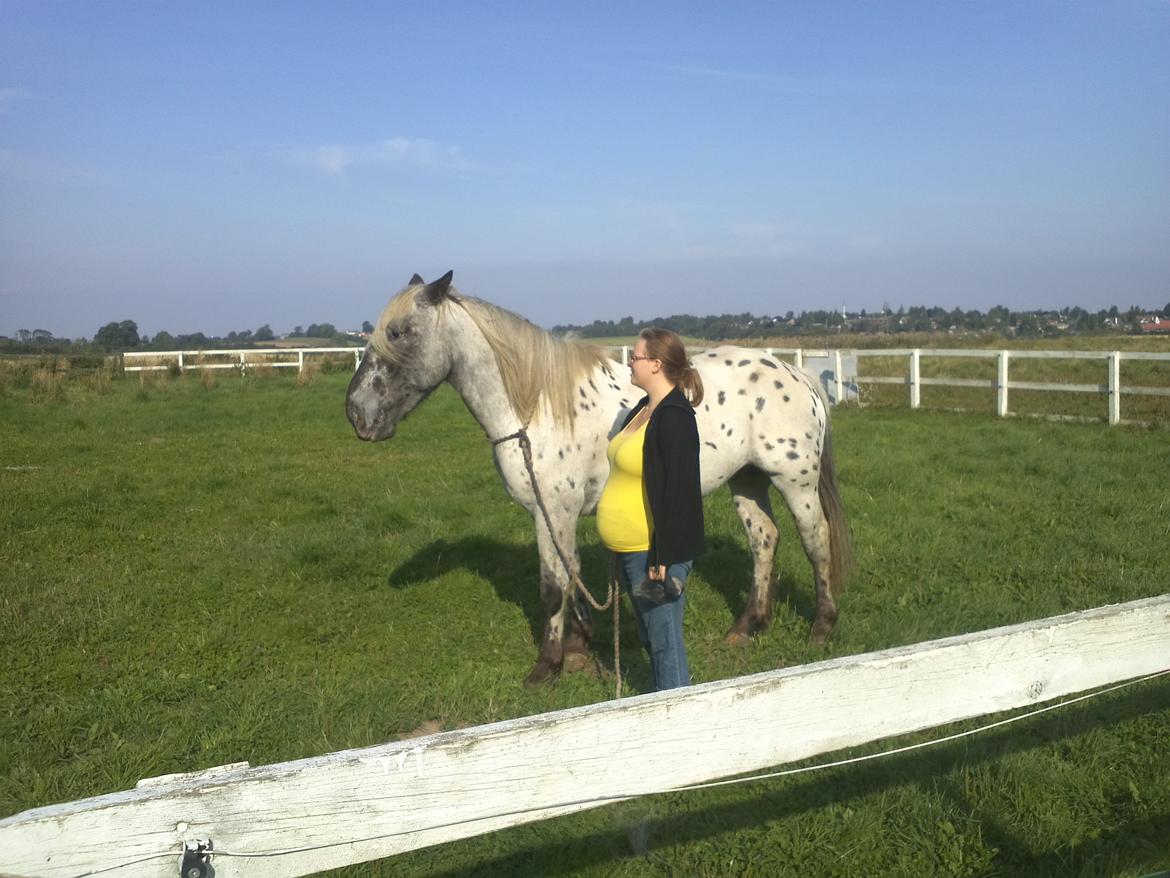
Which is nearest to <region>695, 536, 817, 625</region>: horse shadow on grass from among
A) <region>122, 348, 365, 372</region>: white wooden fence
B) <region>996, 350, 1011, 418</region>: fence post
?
<region>996, 350, 1011, 418</region>: fence post

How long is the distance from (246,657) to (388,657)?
849 millimetres

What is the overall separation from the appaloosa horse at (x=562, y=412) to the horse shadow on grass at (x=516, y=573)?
1.15 feet

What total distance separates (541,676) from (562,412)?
1.46m

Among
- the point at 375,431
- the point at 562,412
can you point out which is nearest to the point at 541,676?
the point at 562,412

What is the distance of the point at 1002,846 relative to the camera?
133 inches

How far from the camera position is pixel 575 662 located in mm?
5406

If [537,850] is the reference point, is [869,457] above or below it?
above

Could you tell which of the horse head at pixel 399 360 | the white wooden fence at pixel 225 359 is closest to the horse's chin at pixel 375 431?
the horse head at pixel 399 360

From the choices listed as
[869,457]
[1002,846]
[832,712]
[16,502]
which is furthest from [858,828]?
[16,502]

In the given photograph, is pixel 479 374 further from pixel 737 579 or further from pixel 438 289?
pixel 737 579

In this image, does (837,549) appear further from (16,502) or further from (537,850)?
(16,502)

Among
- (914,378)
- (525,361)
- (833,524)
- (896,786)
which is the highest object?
(525,361)

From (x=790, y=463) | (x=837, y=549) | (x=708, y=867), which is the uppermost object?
(x=790, y=463)

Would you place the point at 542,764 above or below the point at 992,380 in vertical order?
below
